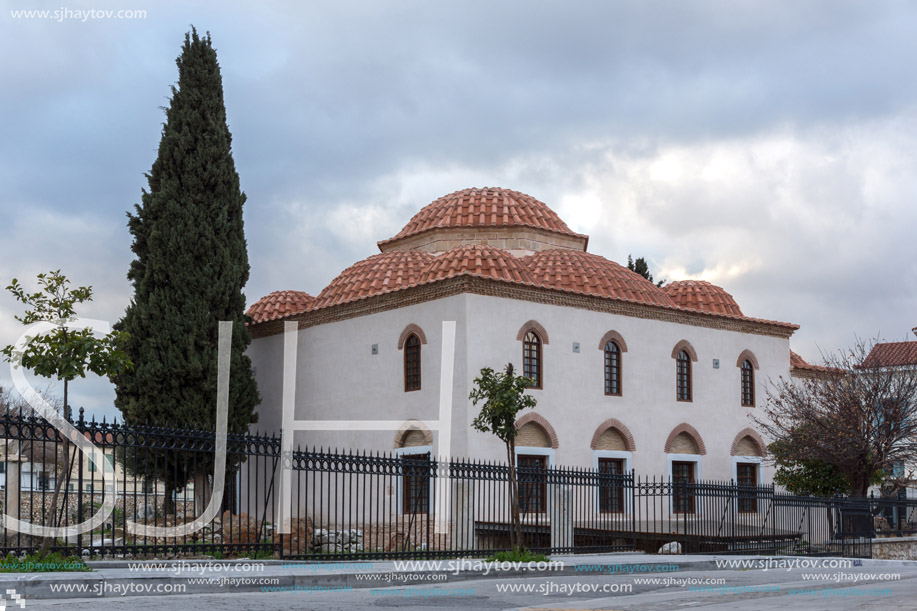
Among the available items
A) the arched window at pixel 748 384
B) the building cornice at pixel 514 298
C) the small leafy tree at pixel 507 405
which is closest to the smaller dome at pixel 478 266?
the building cornice at pixel 514 298

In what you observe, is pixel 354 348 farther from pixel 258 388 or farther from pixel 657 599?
pixel 657 599

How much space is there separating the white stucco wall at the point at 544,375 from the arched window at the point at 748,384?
6.7 inches

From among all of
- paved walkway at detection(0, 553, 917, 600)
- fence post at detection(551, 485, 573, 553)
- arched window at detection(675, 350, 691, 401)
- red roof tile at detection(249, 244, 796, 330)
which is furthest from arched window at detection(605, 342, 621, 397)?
paved walkway at detection(0, 553, 917, 600)

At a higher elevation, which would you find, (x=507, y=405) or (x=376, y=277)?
(x=376, y=277)

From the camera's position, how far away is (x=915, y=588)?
42.0ft

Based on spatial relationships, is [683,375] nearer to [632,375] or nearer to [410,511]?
[632,375]

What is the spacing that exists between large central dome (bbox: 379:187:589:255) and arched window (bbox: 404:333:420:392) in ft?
16.9

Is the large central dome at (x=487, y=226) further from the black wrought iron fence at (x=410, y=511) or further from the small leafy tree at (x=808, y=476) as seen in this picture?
the small leafy tree at (x=808, y=476)

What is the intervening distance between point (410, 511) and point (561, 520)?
524cm

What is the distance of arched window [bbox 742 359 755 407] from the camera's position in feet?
93.0

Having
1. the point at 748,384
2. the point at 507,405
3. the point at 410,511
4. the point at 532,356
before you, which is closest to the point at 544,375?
the point at 532,356

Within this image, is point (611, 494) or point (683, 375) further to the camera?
point (683, 375)

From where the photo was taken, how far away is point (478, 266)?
24.2 meters

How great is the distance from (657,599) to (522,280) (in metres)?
13.3
